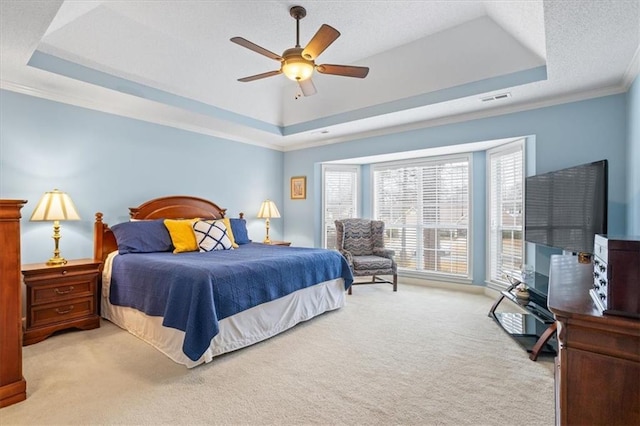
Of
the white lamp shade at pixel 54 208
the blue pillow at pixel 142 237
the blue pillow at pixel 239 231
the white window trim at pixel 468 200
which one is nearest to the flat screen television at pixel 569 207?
the white window trim at pixel 468 200

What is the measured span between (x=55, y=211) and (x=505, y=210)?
5.31 meters

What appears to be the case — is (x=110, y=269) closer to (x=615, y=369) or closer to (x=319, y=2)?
(x=319, y=2)

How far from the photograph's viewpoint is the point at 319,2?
307 cm

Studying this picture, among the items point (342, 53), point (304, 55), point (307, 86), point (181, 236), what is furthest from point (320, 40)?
point (181, 236)

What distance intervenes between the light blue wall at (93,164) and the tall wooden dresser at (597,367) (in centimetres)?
445

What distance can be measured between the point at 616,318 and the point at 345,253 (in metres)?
4.01

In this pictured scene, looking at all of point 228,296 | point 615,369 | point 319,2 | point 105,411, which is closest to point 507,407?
point 615,369

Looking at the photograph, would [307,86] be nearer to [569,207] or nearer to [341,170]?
[569,207]

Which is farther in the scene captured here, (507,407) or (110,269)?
(110,269)

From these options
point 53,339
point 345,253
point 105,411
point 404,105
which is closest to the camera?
point 105,411

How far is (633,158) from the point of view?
289cm

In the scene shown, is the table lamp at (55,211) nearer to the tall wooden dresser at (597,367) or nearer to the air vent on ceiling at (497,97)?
the tall wooden dresser at (597,367)

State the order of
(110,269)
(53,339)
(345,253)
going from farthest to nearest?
(345,253)
(110,269)
(53,339)

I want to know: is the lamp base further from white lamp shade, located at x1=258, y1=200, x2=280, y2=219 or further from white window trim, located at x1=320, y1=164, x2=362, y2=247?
white window trim, located at x1=320, y1=164, x2=362, y2=247
